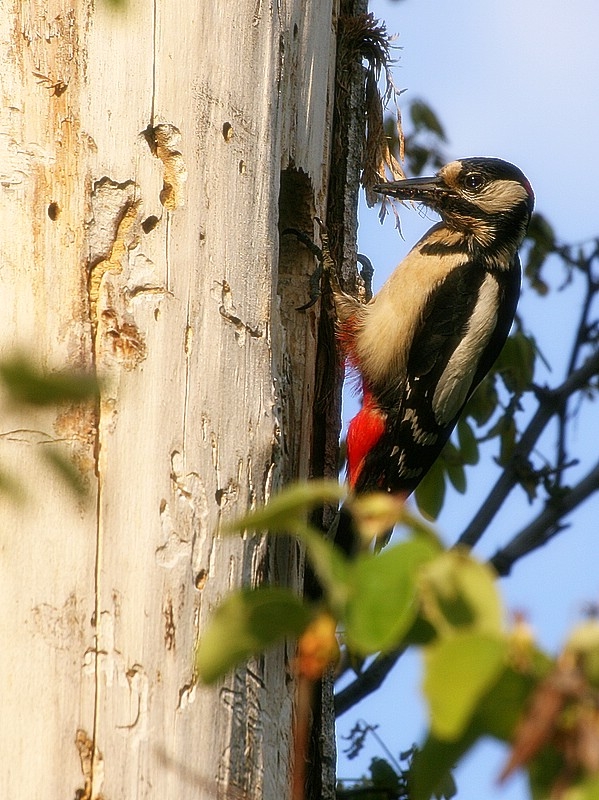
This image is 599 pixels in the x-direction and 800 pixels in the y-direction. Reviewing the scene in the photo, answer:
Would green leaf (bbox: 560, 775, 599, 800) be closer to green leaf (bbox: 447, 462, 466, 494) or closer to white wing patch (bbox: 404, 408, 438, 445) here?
white wing patch (bbox: 404, 408, 438, 445)

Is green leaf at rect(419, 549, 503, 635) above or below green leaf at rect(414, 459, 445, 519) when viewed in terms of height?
below

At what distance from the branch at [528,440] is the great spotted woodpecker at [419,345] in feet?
1.98

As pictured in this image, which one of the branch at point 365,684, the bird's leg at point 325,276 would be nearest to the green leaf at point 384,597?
the bird's leg at point 325,276

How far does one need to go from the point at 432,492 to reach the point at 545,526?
2.36 feet

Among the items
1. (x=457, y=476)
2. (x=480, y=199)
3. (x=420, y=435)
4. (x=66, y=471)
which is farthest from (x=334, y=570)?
(x=480, y=199)

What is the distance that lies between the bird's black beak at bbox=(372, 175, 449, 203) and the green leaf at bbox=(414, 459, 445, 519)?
0.87 m

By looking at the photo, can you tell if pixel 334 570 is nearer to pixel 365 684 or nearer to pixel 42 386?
pixel 42 386

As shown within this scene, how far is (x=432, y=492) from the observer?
3584 millimetres

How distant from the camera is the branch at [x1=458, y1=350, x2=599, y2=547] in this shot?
4.09 metres

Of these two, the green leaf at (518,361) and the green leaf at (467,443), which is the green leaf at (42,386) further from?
the green leaf at (518,361)

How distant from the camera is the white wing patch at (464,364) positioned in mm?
3549

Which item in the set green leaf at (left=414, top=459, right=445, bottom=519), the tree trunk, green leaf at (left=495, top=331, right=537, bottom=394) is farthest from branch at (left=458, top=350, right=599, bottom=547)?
the tree trunk

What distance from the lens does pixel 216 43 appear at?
2.21 m

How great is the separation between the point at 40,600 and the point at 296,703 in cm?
73
